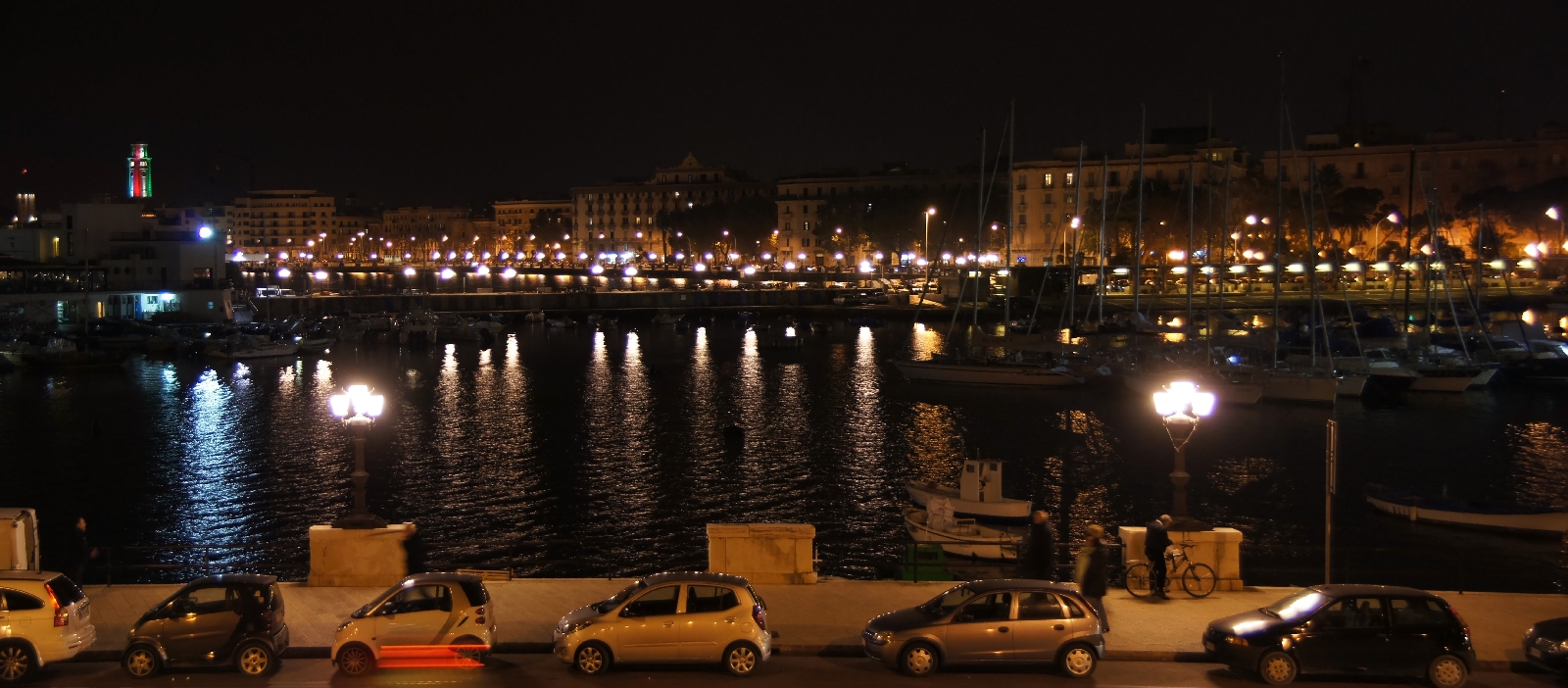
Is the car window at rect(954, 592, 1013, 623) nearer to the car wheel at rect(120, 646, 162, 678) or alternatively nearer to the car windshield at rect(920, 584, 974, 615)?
the car windshield at rect(920, 584, 974, 615)

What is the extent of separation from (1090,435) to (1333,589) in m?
27.6

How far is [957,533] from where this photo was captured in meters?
22.3

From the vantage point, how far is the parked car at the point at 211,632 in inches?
399

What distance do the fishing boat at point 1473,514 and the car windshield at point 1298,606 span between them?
17.3m

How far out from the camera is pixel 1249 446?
35.0m

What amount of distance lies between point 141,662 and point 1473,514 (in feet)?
81.9

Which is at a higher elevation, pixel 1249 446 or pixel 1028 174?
pixel 1028 174

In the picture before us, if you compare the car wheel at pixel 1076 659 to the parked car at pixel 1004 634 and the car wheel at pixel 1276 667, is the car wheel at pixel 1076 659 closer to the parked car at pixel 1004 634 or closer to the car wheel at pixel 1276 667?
the parked car at pixel 1004 634

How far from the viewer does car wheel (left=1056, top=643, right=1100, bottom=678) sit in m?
10.2

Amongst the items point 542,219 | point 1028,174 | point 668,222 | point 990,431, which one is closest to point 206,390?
point 990,431

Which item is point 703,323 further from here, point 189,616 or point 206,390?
point 189,616

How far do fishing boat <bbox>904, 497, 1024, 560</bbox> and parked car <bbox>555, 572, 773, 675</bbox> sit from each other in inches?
446

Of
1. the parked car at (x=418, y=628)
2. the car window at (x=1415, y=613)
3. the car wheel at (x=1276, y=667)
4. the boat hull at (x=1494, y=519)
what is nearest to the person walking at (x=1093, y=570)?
the car wheel at (x=1276, y=667)

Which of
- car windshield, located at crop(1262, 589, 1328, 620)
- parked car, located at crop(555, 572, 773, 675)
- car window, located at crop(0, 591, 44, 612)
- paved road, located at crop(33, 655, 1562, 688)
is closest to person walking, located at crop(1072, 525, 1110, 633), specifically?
paved road, located at crop(33, 655, 1562, 688)
